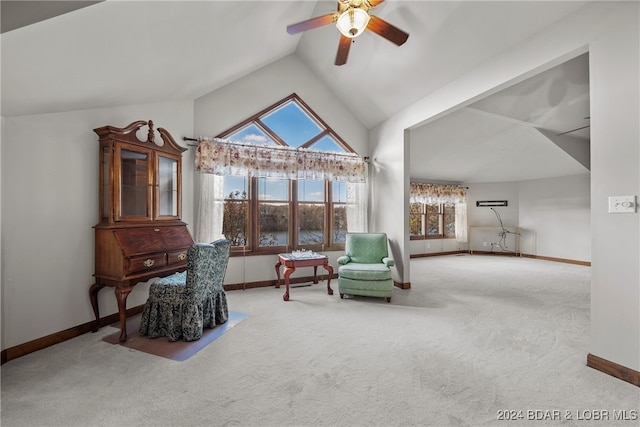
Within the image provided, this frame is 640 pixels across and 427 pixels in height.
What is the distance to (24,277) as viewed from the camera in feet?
7.32

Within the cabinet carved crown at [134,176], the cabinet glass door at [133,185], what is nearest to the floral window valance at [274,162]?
the cabinet carved crown at [134,176]

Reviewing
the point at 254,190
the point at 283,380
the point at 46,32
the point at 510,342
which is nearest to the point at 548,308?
the point at 510,342

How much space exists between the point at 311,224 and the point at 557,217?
21.0ft

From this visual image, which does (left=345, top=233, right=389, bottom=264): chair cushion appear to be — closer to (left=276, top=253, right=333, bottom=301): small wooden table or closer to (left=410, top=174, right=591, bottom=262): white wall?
(left=276, top=253, right=333, bottom=301): small wooden table

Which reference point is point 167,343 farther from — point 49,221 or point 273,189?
point 273,189

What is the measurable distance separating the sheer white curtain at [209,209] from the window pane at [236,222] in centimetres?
20

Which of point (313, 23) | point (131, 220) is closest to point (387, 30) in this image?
point (313, 23)

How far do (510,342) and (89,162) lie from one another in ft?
14.3

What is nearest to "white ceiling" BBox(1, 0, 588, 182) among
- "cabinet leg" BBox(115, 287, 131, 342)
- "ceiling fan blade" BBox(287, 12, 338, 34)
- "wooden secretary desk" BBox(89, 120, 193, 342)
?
"wooden secretary desk" BBox(89, 120, 193, 342)

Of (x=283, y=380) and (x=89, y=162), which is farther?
(x=89, y=162)

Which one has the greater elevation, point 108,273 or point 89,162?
point 89,162

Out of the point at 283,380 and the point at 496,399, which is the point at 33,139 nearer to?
the point at 283,380

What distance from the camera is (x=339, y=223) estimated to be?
4934 millimetres

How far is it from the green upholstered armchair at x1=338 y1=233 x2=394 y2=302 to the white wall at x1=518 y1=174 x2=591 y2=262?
5451 millimetres
